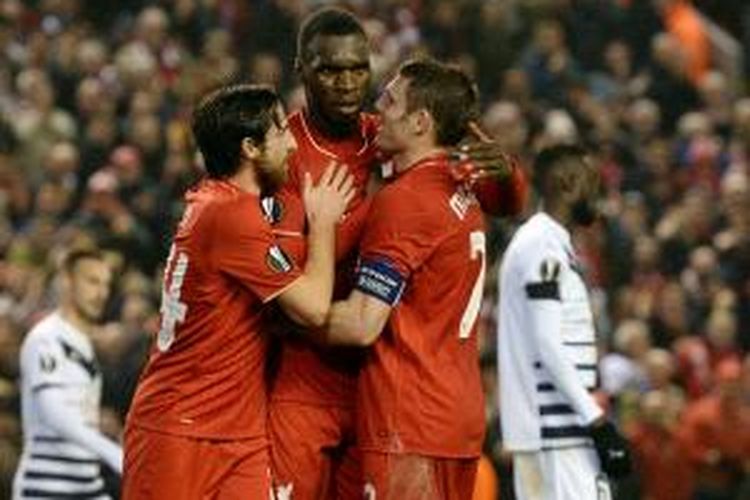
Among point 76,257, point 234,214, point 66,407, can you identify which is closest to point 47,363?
point 66,407

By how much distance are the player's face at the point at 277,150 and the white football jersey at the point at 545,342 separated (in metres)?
1.89

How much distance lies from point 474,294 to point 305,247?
2.14 ft

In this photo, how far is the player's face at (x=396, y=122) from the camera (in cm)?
895

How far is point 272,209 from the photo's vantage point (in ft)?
29.5

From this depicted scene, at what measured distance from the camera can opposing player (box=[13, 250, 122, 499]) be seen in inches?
460

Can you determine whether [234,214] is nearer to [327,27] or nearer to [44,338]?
[327,27]

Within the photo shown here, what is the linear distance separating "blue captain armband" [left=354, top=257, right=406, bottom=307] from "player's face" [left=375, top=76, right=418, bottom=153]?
1.60ft

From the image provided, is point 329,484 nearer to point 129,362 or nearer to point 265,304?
point 265,304

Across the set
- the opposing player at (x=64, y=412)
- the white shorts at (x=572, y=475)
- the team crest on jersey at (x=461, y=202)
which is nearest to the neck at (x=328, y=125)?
the team crest on jersey at (x=461, y=202)

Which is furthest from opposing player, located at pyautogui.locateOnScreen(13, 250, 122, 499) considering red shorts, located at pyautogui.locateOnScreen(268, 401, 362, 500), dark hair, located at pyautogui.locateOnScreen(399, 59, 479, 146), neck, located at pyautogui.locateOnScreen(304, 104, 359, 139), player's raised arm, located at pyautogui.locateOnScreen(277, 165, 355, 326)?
dark hair, located at pyautogui.locateOnScreen(399, 59, 479, 146)

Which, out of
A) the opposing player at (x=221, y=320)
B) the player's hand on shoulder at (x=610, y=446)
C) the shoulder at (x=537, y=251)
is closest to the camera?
the opposing player at (x=221, y=320)

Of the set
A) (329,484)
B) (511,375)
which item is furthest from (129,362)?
(329,484)

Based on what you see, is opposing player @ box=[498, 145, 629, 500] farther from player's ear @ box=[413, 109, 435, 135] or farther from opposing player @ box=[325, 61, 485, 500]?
player's ear @ box=[413, 109, 435, 135]

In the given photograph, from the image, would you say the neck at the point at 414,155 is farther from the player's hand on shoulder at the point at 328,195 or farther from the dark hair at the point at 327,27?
the dark hair at the point at 327,27
